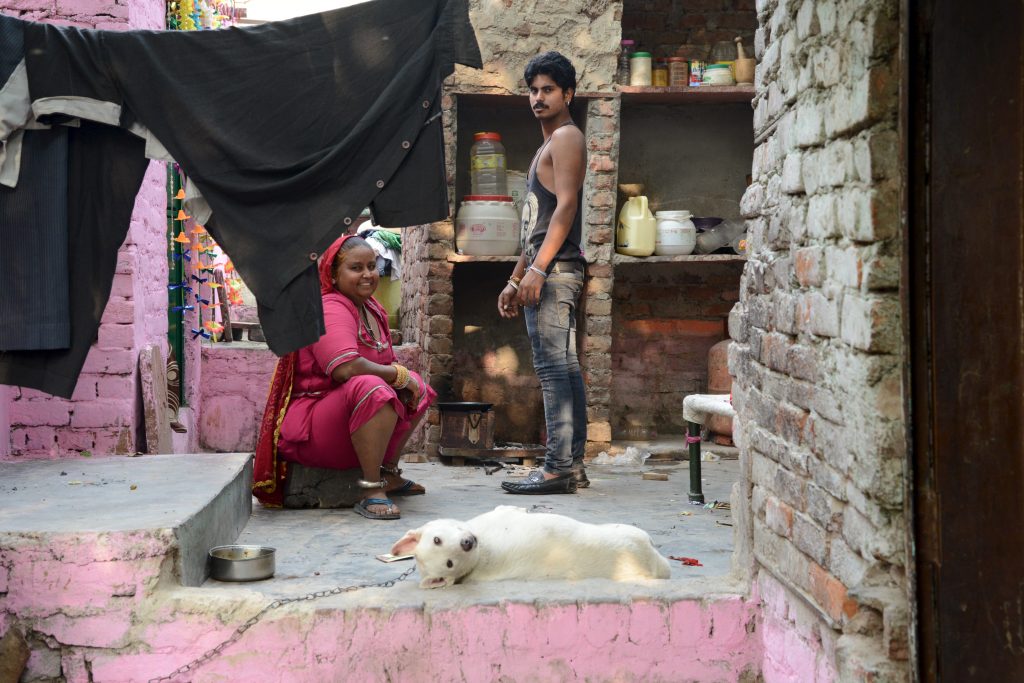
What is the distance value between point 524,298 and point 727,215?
323 cm

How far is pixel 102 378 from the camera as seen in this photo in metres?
4.73

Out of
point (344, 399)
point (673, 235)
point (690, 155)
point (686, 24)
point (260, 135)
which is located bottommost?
point (344, 399)

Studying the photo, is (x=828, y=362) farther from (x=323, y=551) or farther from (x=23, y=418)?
(x=23, y=418)

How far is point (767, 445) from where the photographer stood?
276 centimetres

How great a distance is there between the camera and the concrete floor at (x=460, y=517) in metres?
3.27

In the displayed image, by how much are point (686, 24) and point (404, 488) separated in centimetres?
408

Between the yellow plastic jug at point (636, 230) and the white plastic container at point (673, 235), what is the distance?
0.16 feet

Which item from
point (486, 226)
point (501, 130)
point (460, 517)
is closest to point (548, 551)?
point (460, 517)

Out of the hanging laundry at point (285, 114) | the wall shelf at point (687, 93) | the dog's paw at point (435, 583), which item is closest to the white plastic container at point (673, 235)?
the wall shelf at point (687, 93)

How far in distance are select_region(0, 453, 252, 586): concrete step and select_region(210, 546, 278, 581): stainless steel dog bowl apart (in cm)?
5

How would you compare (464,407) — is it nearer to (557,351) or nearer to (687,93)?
(557,351)

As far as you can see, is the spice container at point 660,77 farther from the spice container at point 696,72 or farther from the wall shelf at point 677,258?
the wall shelf at point 677,258

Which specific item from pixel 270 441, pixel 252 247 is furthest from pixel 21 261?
pixel 270 441

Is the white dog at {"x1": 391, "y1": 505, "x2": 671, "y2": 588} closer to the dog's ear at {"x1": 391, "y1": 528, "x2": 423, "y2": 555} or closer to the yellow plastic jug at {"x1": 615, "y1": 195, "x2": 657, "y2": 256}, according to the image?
the dog's ear at {"x1": 391, "y1": 528, "x2": 423, "y2": 555}
